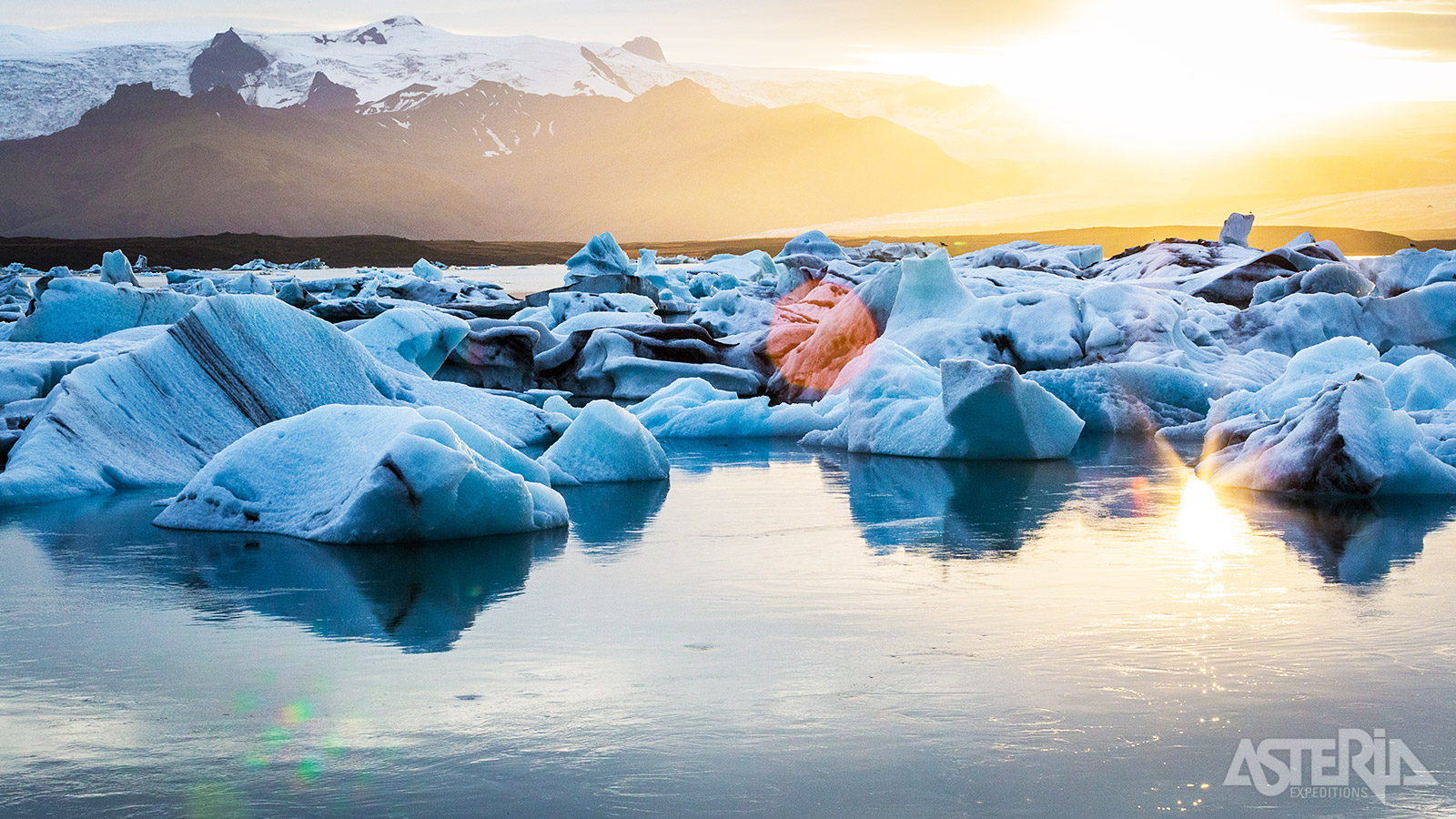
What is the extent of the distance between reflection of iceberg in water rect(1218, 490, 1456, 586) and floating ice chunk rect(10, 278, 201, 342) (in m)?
8.93

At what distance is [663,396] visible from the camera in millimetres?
11547

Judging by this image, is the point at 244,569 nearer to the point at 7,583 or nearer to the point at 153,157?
the point at 7,583

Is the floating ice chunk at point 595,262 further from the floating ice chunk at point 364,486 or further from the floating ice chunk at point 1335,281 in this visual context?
the floating ice chunk at point 364,486

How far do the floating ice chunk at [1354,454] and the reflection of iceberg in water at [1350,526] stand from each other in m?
0.10

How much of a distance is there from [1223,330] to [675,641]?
1193cm

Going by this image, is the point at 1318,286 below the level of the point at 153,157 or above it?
below

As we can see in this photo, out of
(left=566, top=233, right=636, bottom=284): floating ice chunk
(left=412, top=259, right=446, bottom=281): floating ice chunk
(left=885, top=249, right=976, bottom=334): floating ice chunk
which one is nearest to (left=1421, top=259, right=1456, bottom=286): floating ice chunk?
(left=885, top=249, right=976, bottom=334): floating ice chunk

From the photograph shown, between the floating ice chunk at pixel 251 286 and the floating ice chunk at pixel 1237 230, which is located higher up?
the floating ice chunk at pixel 1237 230

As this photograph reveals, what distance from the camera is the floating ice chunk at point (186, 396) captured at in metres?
7.20

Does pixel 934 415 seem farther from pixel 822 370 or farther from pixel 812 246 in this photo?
pixel 812 246

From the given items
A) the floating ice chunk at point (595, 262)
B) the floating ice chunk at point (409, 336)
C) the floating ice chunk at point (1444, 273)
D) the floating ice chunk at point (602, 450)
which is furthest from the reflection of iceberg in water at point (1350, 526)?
the floating ice chunk at point (595, 262)

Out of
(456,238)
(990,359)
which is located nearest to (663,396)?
(990,359)

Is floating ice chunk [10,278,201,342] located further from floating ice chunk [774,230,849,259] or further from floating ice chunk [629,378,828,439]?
floating ice chunk [774,230,849,259]

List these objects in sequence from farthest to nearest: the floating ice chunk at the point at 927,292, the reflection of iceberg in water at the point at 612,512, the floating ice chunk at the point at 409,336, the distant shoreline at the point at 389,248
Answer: the distant shoreline at the point at 389,248
the floating ice chunk at the point at 927,292
the floating ice chunk at the point at 409,336
the reflection of iceberg in water at the point at 612,512
